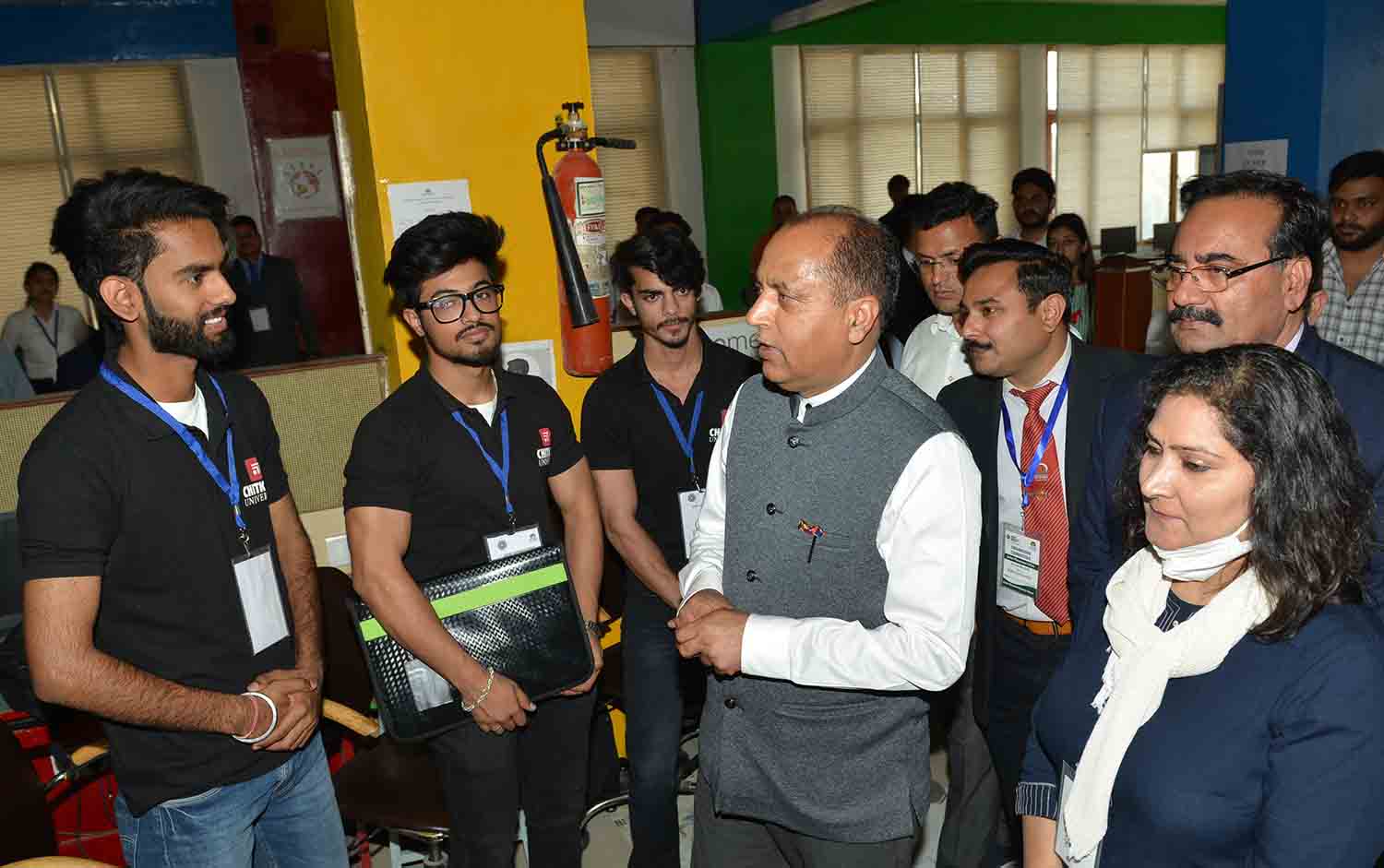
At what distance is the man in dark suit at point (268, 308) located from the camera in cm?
691

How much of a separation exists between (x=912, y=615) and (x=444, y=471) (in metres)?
1.11

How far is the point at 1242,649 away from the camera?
1.33 meters

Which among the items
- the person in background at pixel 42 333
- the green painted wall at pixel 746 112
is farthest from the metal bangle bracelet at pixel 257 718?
the green painted wall at pixel 746 112

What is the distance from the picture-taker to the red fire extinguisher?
3.04 m

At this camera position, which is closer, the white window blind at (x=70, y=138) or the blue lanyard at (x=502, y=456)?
the blue lanyard at (x=502, y=456)

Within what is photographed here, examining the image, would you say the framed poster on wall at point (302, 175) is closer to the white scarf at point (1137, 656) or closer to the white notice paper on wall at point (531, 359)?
Answer: the white notice paper on wall at point (531, 359)

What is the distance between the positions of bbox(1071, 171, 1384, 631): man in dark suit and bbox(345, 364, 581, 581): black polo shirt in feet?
3.98

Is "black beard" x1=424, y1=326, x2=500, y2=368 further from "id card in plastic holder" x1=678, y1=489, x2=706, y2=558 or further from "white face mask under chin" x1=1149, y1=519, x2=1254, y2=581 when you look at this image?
"white face mask under chin" x1=1149, y1=519, x2=1254, y2=581

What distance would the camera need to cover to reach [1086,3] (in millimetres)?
11992

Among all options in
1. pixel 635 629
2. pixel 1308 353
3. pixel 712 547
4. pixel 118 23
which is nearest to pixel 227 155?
pixel 118 23

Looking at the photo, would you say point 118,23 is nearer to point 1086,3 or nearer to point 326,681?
point 326,681

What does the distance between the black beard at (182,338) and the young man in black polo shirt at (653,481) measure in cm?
102

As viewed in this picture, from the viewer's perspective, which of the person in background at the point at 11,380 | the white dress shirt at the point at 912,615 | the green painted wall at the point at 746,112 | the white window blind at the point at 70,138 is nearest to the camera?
the white dress shirt at the point at 912,615

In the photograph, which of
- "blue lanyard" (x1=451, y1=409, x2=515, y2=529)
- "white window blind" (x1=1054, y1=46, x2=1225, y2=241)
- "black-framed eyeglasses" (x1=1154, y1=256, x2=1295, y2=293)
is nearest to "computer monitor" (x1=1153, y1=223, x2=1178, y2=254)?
"white window blind" (x1=1054, y1=46, x2=1225, y2=241)
